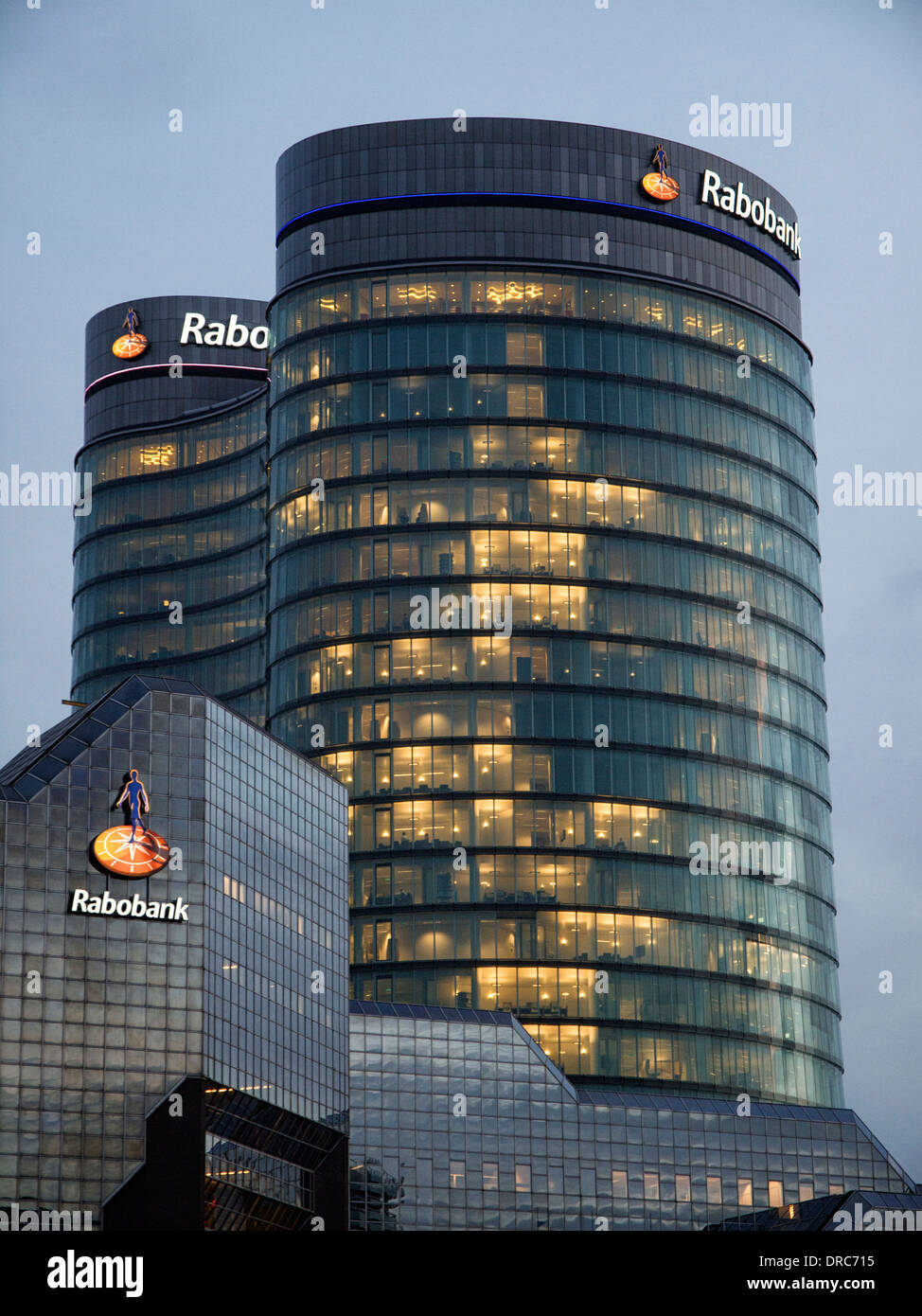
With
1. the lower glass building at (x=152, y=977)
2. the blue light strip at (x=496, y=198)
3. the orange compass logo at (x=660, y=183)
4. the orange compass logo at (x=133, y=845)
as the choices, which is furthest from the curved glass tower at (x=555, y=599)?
the orange compass logo at (x=133, y=845)

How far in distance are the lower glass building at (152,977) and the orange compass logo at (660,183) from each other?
87573 millimetres

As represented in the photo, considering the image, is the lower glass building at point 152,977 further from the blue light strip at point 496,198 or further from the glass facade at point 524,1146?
the blue light strip at point 496,198

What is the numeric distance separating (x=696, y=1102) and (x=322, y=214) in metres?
86.1

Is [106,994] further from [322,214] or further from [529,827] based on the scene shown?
[322,214]

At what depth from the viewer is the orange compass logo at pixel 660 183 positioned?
193 m

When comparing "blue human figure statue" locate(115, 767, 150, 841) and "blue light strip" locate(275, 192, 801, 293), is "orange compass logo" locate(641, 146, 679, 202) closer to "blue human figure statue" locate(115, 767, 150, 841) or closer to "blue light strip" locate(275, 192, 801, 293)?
"blue light strip" locate(275, 192, 801, 293)

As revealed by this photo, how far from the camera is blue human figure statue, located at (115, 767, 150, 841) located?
4397 inches

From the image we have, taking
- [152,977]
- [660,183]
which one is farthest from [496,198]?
[152,977]

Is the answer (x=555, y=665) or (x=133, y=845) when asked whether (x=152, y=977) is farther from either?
(x=555, y=665)

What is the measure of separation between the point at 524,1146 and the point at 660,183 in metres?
90.1

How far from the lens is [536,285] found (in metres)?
189
